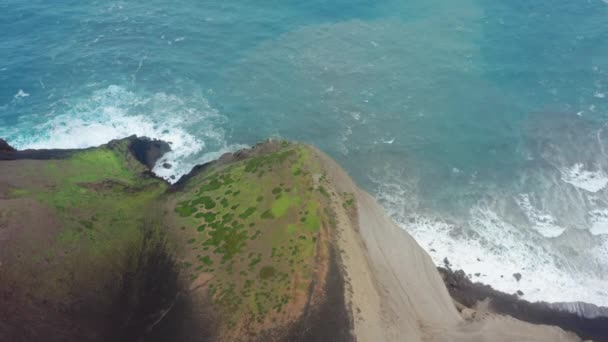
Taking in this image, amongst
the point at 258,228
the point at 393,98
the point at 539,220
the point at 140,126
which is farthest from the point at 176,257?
the point at 393,98

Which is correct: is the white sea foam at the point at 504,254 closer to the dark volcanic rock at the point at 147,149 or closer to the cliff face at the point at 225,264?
the cliff face at the point at 225,264

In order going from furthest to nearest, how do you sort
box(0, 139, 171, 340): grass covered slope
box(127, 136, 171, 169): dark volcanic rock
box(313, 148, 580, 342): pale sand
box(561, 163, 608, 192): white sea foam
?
box(127, 136, 171, 169): dark volcanic rock < box(561, 163, 608, 192): white sea foam < box(0, 139, 171, 340): grass covered slope < box(313, 148, 580, 342): pale sand

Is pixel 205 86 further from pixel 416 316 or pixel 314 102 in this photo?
pixel 416 316

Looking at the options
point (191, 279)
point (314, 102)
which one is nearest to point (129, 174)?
point (191, 279)

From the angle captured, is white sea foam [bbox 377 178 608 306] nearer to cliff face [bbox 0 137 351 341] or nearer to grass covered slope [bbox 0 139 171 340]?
cliff face [bbox 0 137 351 341]

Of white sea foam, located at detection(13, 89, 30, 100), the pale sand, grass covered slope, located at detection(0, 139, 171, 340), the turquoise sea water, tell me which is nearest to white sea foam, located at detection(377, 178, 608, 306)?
the turquoise sea water
